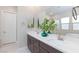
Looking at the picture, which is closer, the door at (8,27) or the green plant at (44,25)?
the door at (8,27)

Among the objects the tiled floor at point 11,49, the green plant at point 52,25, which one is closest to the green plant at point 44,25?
the green plant at point 52,25

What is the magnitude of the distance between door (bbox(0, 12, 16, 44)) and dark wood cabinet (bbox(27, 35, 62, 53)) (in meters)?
0.23

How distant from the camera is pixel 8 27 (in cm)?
129

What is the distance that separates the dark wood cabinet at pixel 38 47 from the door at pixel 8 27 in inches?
9.1

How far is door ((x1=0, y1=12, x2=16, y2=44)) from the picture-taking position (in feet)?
4.16

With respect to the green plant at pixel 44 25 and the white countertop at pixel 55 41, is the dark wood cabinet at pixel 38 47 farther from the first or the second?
the green plant at pixel 44 25

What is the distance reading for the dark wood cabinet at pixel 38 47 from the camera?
1326 mm

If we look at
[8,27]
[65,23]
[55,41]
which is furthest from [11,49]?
[65,23]

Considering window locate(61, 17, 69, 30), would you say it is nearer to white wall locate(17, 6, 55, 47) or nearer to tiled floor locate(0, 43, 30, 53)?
white wall locate(17, 6, 55, 47)

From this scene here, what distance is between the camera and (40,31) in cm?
146

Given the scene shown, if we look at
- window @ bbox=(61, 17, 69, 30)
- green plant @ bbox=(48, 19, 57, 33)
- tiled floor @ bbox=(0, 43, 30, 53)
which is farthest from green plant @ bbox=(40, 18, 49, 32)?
tiled floor @ bbox=(0, 43, 30, 53)

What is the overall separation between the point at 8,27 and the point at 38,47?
0.51 m
